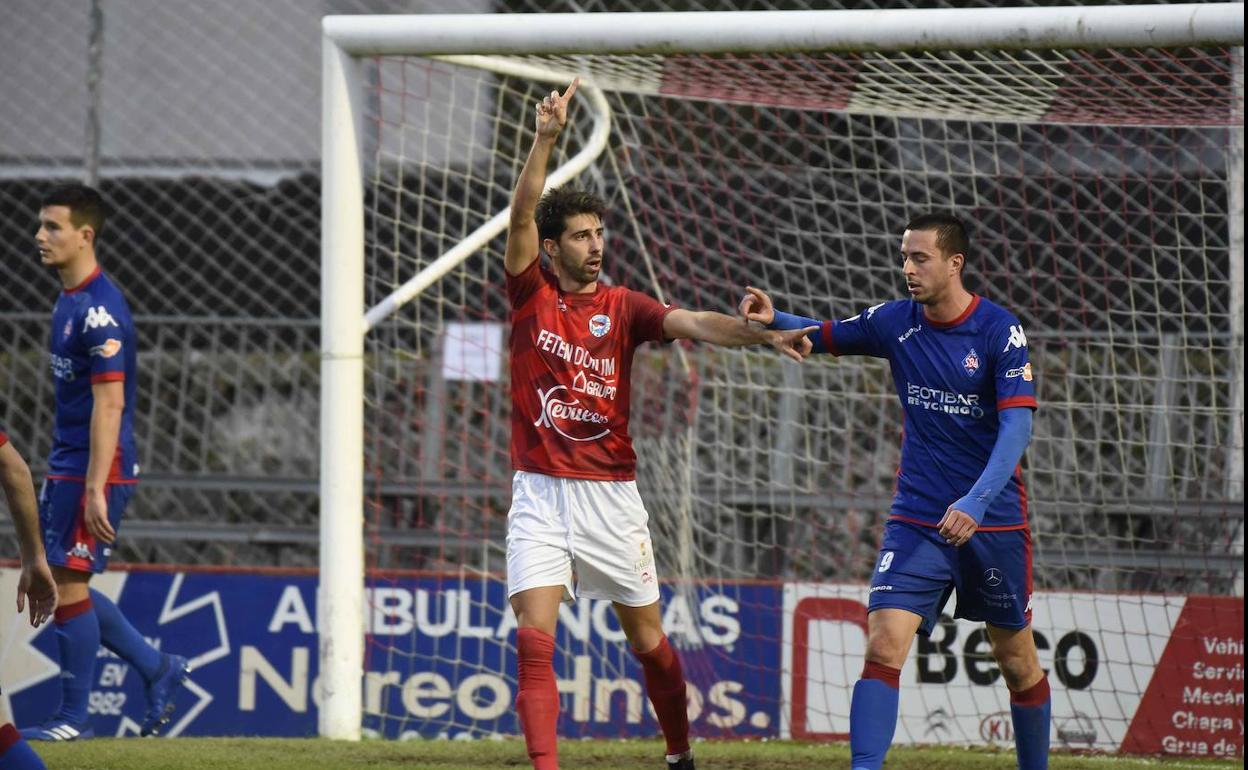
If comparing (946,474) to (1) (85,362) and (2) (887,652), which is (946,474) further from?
(1) (85,362)

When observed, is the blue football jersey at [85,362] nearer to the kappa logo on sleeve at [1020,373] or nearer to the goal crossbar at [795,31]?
the goal crossbar at [795,31]

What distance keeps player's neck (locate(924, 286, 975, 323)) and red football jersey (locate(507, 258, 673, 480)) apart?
886 millimetres

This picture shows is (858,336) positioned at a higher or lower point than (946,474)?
higher

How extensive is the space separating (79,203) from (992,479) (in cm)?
403

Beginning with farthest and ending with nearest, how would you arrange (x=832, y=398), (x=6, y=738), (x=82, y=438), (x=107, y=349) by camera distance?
(x=832, y=398), (x=82, y=438), (x=107, y=349), (x=6, y=738)

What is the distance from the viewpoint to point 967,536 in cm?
461

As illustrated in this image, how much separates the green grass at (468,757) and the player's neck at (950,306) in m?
2.07

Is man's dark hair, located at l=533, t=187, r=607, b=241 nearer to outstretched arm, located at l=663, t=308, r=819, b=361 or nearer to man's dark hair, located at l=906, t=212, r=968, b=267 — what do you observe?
outstretched arm, located at l=663, t=308, r=819, b=361

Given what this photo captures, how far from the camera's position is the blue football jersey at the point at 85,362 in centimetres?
630

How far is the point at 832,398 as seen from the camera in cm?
807

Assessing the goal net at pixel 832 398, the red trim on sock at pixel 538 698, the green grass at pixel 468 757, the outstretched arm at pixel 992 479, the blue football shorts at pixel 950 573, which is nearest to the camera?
the outstretched arm at pixel 992 479

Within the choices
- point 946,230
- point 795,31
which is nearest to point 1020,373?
point 946,230

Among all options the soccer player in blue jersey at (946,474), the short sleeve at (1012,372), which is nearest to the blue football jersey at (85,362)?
the soccer player in blue jersey at (946,474)

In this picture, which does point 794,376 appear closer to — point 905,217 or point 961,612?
point 905,217
